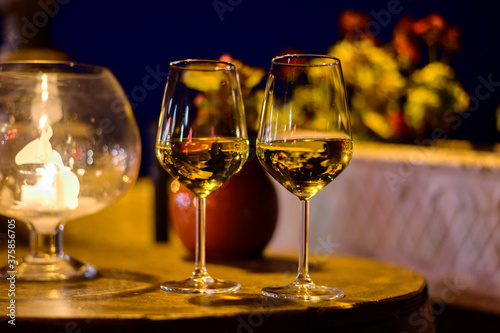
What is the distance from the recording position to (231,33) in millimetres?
3338

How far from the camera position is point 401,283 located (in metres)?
0.85

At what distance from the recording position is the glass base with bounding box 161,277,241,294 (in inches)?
30.9

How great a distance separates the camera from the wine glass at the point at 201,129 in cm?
79

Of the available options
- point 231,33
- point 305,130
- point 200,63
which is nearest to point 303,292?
point 305,130

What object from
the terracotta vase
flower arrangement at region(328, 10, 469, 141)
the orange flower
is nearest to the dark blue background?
flower arrangement at region(328, 10, 469, 141)

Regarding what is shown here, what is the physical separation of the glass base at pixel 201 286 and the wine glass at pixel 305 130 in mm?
54

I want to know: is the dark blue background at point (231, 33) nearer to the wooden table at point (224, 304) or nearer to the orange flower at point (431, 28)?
the orange flower at point (431, 28)

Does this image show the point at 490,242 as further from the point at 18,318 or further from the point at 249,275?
the point at 18,318

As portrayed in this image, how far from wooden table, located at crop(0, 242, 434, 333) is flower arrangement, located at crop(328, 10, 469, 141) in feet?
4.06

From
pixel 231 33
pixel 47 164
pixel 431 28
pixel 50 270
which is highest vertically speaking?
pixel 231 33

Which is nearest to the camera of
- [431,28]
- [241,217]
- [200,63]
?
[200,63]

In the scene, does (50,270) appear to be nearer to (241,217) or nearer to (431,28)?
(241,217)

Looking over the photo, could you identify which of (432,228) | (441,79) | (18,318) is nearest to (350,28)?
(441,79)

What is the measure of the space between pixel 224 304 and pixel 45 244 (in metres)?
0.35
